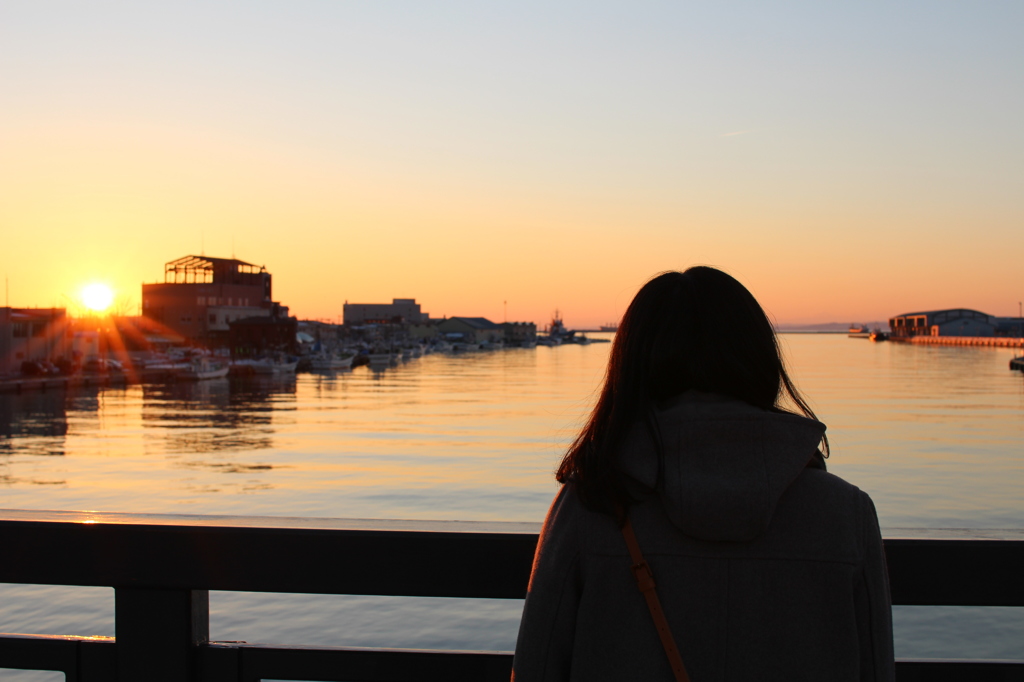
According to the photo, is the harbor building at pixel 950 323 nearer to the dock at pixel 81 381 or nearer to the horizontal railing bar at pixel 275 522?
the dock at pixel 81 381

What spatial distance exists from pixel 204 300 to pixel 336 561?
94.1m

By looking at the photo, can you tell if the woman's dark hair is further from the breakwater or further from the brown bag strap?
the breakwater

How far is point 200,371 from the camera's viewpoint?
62.8 meters

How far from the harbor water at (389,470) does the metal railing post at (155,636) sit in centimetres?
107

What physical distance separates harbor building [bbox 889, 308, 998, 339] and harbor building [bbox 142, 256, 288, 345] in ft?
397

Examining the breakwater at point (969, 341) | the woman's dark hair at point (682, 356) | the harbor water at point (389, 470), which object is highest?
the woman's dark hair at point (682, 356)

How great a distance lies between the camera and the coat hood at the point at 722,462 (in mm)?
1223

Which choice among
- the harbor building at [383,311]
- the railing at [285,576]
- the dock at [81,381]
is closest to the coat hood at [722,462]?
the railing at [285,576]

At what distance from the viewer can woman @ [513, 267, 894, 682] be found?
1.28m

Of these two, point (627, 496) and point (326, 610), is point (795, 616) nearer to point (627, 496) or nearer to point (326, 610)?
point (627, 496)

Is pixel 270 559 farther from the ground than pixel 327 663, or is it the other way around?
pixel 270 559

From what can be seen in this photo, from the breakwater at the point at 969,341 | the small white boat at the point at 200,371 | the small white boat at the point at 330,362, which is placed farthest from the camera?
the breakwater at the point at 969,341

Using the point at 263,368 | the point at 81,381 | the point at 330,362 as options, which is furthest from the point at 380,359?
the point at 81,381

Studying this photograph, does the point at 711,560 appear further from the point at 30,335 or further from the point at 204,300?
the point at 204,300
